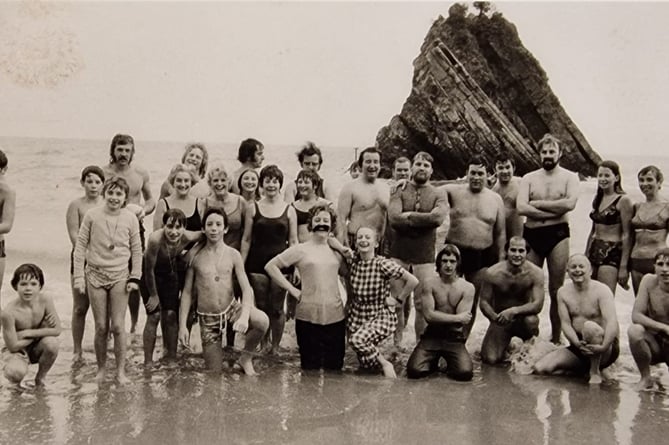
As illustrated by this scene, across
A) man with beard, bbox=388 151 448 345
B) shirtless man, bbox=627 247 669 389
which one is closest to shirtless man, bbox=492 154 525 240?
man with beard, bbox=388 151 448 345

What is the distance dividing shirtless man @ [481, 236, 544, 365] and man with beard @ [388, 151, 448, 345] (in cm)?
61

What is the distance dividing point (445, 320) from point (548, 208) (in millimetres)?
1653

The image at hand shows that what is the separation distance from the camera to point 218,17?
39.0 ft

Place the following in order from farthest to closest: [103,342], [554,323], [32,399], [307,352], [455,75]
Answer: [455,75] < [554,323] < [307,352] < [103,342] < [32,399]

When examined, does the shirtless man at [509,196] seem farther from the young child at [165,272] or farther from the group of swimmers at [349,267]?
the young child at [165,272]

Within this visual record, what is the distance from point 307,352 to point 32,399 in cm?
219

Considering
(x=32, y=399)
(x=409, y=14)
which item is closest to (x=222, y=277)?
(x=32, y=399)

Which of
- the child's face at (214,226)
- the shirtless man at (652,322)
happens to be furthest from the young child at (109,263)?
the shirtless man at (652,322)

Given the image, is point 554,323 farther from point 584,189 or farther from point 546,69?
point 546,69

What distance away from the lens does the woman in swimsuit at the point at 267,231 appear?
Result: 6189 mm

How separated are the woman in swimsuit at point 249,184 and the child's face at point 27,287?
2077 millimetres

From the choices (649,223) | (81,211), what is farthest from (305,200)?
(649,223)

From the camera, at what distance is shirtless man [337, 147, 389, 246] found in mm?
6703

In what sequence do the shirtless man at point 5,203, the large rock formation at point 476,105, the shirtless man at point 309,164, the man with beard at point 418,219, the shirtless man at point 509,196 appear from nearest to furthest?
the shirtless man at point 5,203 < the man with beard at point 418,219 < the shirtless man at point 309,164 < the shirtless man at point 509,196 < the large rock formation at point 476,105
